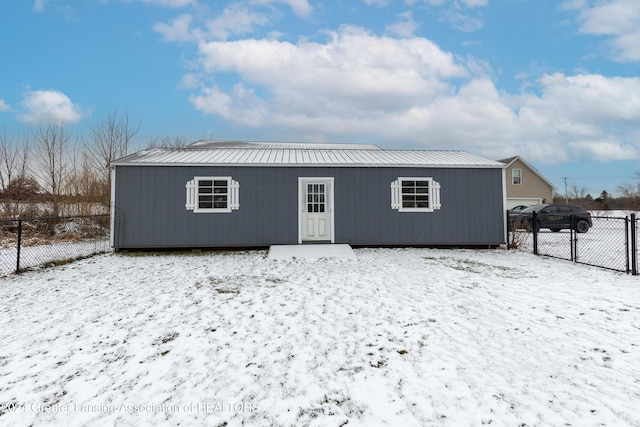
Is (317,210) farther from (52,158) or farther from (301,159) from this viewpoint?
(52,158)

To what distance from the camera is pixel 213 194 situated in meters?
9.59

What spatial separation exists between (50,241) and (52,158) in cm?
493

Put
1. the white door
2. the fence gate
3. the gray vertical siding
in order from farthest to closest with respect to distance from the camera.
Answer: the white door, the gray vertical siding, the fence gate

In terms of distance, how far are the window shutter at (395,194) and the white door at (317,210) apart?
1.96 metres

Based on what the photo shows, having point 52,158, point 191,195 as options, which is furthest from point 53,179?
point 191,195

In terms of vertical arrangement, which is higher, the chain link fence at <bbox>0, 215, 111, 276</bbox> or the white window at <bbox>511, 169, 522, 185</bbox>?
the white window at <bbox>511, 169, 522, 185</bbox>

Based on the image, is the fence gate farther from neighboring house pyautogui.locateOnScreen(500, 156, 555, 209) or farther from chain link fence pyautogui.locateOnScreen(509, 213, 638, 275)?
neighboring house pyautogui.locateOnScreen(500, 156, 555, 209)

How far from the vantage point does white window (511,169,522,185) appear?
25453 mm

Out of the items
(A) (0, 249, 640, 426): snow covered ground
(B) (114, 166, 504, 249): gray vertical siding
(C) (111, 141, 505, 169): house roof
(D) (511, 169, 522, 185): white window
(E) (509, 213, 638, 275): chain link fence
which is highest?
(D) (511, 169, 522, 185): white window

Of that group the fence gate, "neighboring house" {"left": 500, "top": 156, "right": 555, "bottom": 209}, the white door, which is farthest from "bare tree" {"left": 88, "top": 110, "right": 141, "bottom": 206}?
"neighboring house" {"left": 500, "top": 156, "right": 555, "bottom": 209}

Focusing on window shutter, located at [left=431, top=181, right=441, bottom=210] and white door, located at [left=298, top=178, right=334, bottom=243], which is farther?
window shutter, located at [left=431, top=181, right=441, bottom=210]

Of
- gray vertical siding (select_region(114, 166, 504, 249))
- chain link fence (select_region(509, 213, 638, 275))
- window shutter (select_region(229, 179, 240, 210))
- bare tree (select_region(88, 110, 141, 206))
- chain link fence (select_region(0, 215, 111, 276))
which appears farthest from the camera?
bare tree (select_region(88, 110, 141, 206))

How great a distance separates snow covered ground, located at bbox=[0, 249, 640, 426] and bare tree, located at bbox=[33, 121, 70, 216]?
10.2 meters

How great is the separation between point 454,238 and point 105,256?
10.6 metres
